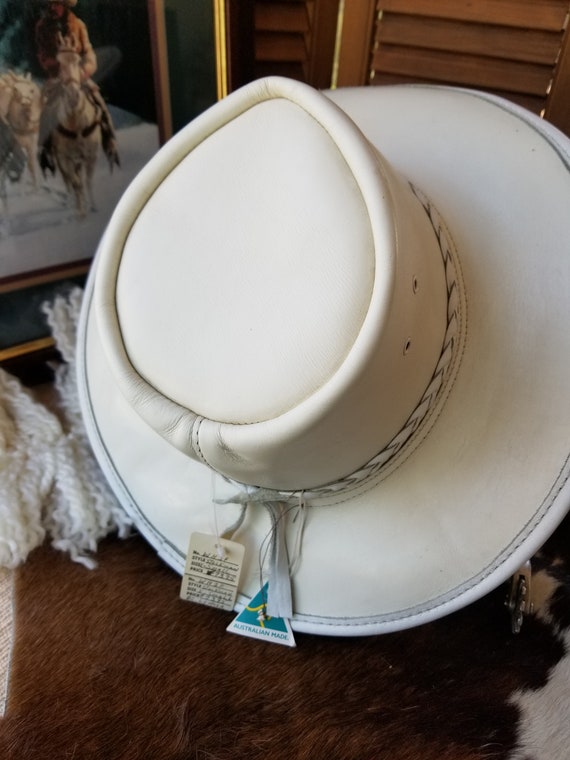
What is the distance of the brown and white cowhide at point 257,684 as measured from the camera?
61cm

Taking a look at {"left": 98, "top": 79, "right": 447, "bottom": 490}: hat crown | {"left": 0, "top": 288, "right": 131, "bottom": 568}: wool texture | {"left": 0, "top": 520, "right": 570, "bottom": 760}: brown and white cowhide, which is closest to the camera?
{"left": 98, "top": 79, "right": 447, "bottom": 490}: hat crown

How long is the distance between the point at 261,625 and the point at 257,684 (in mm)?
54

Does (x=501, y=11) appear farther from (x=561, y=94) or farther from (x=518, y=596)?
(x=518, y=596)

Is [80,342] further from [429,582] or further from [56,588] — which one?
[429,582]

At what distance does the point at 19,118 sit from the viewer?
77 cm

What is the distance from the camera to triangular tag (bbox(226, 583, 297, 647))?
0.68m

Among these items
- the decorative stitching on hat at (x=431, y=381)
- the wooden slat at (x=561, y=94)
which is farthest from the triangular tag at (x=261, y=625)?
the wooden slat at (x=561, y=94)

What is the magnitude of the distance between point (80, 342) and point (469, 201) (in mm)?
462

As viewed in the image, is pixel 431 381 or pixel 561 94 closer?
pixel 431 381

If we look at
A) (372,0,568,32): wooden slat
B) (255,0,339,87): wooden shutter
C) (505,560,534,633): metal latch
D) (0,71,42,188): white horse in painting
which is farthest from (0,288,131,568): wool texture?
(372,0,568,32): wooden slat

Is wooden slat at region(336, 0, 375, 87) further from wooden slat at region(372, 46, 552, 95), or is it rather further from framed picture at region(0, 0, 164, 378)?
framed picture at region(0, 0, 164, 378)

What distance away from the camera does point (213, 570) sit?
0.69 m

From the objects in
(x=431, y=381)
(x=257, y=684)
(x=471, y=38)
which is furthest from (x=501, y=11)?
(x=257, y=684)

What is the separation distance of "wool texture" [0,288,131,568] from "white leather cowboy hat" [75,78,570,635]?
0.06m
